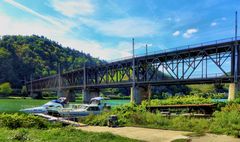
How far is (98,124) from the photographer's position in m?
20.6

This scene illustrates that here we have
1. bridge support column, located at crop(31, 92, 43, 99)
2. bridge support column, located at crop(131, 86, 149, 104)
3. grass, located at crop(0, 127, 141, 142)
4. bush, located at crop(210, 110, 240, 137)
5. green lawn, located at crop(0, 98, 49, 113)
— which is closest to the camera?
grass, located at crop(0, 127, 141, 142)

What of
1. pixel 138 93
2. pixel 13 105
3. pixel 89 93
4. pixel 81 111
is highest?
pixel 138 93

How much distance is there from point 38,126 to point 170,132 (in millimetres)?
8445

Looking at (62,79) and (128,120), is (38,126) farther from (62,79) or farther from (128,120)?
(62,79)

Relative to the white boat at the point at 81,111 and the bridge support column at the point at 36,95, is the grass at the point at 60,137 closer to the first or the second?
the white boat at the point at 81,111

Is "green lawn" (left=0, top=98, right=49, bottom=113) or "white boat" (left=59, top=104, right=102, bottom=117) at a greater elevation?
"white boat" (left=59, top=104, right=102, bottom=117)

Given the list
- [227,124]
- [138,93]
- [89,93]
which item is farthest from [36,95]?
[227,124]

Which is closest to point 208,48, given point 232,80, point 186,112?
point 232,80

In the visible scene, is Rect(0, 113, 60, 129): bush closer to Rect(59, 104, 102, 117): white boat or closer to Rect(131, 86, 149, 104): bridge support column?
Rect(59, 104, 102, 117): white boat

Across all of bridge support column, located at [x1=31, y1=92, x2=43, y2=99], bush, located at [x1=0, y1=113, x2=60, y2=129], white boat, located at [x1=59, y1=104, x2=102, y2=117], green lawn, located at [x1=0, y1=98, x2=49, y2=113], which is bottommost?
bridge support column, located at [x1=31, y1=92, x2=43, y2=99]

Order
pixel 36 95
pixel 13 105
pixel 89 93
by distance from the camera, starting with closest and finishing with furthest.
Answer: pixel 13 105, pixel 89 93, pixel 36 95

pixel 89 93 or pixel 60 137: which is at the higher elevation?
pixel 60 137

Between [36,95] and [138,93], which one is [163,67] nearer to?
[138,93]

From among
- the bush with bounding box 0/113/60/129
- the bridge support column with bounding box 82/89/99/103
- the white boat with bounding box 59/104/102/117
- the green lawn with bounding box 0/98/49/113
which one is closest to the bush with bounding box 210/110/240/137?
the bush with bounding box 0/113/60/129
